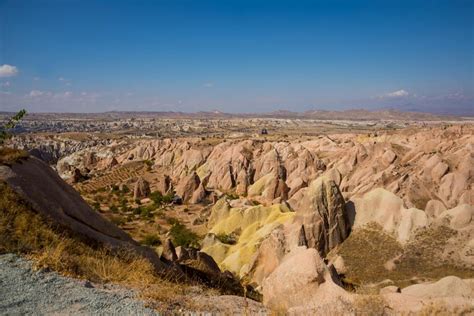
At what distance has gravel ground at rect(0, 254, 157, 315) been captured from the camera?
492 centimetres

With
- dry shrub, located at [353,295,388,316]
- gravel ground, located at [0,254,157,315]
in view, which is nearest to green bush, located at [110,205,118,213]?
gravel ground, located at [0,254,157,315]

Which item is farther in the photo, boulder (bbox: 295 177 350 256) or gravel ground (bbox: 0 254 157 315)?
boulder (bbox: 295 177 350 256)

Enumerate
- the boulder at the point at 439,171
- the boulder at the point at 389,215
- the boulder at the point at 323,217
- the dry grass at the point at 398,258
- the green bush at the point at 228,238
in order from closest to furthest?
1. the dry grass at the point at 398,258
2. the boulder at the point at 389,215
3. the boulder at the point at 323,217
4. the green bush at the point at 228,238
5. the boulder at the point at 439,171

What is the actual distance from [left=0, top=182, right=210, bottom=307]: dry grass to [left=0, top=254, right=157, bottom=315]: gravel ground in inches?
9.6

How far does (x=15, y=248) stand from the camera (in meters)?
6.07

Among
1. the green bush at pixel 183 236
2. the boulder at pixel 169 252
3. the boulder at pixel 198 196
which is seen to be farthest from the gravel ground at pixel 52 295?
the boulder at pixel 198 196

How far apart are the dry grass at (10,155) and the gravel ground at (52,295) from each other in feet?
10.8

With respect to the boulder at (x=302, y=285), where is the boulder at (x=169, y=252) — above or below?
below

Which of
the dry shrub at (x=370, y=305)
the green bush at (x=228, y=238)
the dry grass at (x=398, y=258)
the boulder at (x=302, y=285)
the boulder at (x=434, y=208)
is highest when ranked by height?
the dry shrub at (x=370, y=305)

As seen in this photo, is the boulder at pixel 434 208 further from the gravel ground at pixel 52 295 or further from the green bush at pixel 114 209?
the green bush at pixel 114 209

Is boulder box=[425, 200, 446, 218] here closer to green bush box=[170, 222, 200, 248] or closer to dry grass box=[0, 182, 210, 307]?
green bush box=[170, 222, 200, 248]

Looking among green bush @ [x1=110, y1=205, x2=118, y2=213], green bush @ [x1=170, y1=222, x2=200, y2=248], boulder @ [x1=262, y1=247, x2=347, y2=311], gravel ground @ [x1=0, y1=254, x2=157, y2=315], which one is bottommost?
green bush @ [x1=110, y1=205, x2=118, y2=213]

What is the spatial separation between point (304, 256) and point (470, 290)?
17.9 ft

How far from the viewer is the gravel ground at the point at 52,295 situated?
4918 mm
